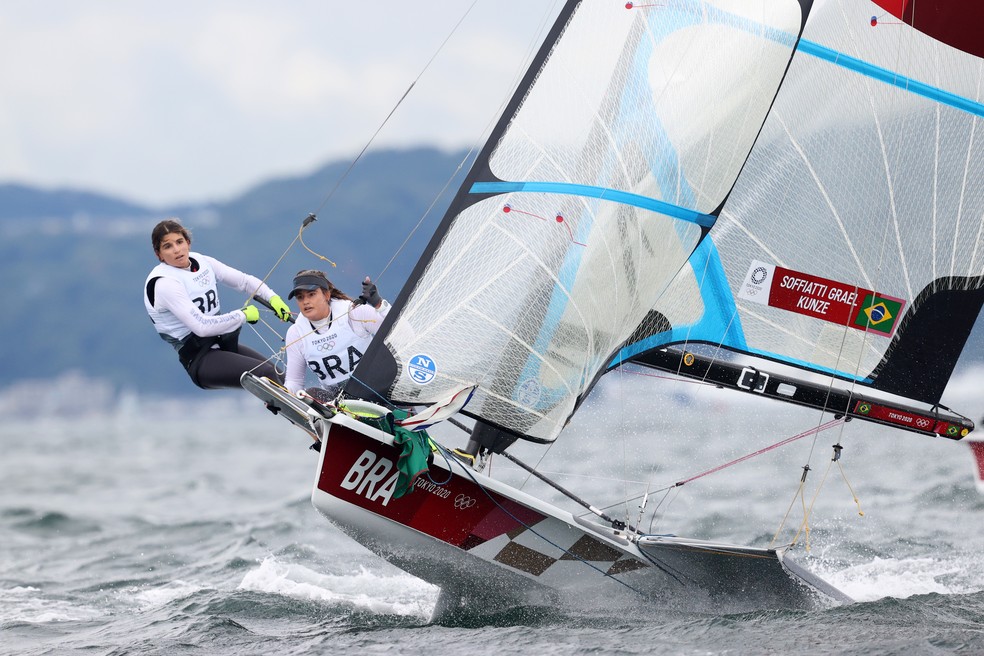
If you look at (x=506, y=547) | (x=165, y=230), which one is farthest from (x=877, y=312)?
(x=165, y=230)

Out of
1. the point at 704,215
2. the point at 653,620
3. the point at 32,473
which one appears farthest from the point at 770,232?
the point at 32,473

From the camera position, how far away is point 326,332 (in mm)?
4895

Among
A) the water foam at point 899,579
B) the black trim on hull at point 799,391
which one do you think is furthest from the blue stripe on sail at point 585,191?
the water foam at point 899,579

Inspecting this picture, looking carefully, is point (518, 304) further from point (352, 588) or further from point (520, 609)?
point (352, 588)

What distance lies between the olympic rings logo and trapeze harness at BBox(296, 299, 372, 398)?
69cm

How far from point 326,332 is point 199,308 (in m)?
0.60

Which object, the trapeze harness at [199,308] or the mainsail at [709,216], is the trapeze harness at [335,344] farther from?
the trapeze harness at [199,308]

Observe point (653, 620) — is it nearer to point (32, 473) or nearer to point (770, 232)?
point (770, 232)

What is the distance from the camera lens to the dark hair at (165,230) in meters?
4.98

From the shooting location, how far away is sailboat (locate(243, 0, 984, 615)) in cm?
468

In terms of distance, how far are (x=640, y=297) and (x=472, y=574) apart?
1379 mm

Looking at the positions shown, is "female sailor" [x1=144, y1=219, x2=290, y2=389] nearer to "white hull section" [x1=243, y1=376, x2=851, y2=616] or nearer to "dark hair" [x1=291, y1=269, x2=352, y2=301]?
"dark hair" [x1=291, y1=269, x2=352, y2=301]

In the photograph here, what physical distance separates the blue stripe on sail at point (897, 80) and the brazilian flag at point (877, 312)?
0.96 metres

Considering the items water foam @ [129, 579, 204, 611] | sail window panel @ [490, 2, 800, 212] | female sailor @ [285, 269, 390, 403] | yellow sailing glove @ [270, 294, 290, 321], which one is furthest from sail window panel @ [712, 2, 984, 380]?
water foam @ [129, 579, 204, 611]
